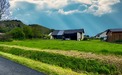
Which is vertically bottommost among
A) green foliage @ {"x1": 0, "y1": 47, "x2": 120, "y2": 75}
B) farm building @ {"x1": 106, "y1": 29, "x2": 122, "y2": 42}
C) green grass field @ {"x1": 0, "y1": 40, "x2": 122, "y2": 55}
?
green foliage @ {"x1": 0, "y1": 47, "x2": 120, "y2": 75}

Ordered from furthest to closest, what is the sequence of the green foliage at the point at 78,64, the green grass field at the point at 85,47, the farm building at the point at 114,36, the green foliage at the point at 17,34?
the green foliage at the point at 17,34
the farm building at the point at 114,36
the green grass field at the point at 85,47
the green foliage at the point at 78,64

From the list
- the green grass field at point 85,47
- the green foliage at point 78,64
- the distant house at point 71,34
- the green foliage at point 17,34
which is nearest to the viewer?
the green foliage at point 78,64

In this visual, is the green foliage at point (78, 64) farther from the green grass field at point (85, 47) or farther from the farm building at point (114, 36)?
the farm building at point (114, 36)

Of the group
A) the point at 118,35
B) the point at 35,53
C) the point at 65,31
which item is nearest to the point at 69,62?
the point at 35,53

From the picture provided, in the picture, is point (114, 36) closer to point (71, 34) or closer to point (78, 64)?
point (71, 34)

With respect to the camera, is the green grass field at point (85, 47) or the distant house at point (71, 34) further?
the distant house at point (71, 34)

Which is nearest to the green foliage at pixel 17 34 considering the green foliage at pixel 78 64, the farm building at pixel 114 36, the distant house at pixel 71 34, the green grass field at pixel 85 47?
the farm building at pixel 114 36

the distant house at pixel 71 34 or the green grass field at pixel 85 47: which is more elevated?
the distant house at pixel 71 34

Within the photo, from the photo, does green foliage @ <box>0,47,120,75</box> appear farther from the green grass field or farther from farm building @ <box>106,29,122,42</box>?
farm building @ <box>106,29,122,42</box>

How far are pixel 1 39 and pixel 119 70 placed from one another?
1984 inches

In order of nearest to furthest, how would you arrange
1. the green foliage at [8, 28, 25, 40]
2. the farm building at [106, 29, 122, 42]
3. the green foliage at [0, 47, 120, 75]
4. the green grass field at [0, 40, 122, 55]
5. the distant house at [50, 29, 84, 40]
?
the green foliage at [0, 47, 120, 75] → the green grass field at [0, 40, 122, 55] → the farm building at [106, 29, 122, 42] → the green foliage at [8, 28, 25, 40] → the distant house at [50, 29, 84, 40]

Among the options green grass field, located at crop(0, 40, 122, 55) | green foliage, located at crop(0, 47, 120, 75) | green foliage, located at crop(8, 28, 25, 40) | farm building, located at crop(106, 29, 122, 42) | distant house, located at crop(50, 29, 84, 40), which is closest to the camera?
green foliage, located at crop(0, 47, 120, 75)

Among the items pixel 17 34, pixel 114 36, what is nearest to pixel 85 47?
Answer: pixel 114 36

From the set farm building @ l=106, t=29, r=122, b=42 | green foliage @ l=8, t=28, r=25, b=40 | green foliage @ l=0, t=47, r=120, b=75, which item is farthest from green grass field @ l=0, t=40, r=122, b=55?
green foliage @ l=8, t=28, r=25, b=40
